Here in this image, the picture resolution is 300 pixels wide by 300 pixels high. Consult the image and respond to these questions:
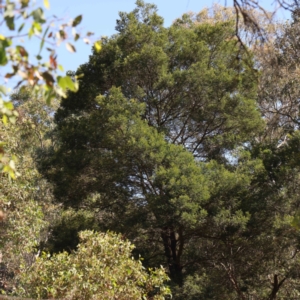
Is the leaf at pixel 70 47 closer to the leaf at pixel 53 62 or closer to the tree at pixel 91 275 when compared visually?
the leaf at pixel 53 62

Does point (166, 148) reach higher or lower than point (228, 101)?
lower

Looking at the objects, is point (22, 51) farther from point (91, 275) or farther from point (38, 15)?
point (91, 275)

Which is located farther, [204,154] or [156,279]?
[204,154]

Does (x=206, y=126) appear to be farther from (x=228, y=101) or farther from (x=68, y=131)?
(x=68, y=131)

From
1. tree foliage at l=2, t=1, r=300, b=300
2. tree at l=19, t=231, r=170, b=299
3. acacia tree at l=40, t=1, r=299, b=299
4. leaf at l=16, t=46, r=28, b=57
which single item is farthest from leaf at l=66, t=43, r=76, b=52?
acacia tree at l=40, t=1, r=299, b=299

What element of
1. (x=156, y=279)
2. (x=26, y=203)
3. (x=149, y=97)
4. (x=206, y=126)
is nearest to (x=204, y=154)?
(x=206, y=126)

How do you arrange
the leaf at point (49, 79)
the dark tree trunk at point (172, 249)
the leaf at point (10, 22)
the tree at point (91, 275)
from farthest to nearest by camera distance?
1. the dark tree trunk at point (172, 249)
2. the tree at point (91, 275)
3. the leaf at point (49, 79)
4. the leaf at point (10, 22)

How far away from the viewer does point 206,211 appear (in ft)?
44.1

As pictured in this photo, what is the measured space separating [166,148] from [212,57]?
3670 millimetres

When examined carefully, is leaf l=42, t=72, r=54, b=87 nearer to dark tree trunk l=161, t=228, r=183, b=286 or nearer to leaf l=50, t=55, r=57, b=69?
leaf l=50, t=55, r=57, b=69

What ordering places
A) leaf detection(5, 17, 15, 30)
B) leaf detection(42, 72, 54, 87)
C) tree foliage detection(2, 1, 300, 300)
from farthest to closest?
tree foliage detection(2, 1, 300, 300) < leaf detection(42, 72, 54, 87) < leaf detection(5, 17, 15, 30)

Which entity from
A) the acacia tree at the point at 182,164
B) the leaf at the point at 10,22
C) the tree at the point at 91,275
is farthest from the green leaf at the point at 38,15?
the acacia tree at the point at 182,164

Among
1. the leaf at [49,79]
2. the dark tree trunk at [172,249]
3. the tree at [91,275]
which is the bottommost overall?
the leaf at [49,79]

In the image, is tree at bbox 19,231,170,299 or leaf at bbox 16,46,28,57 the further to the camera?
tree at bbox 19,231,170,299
